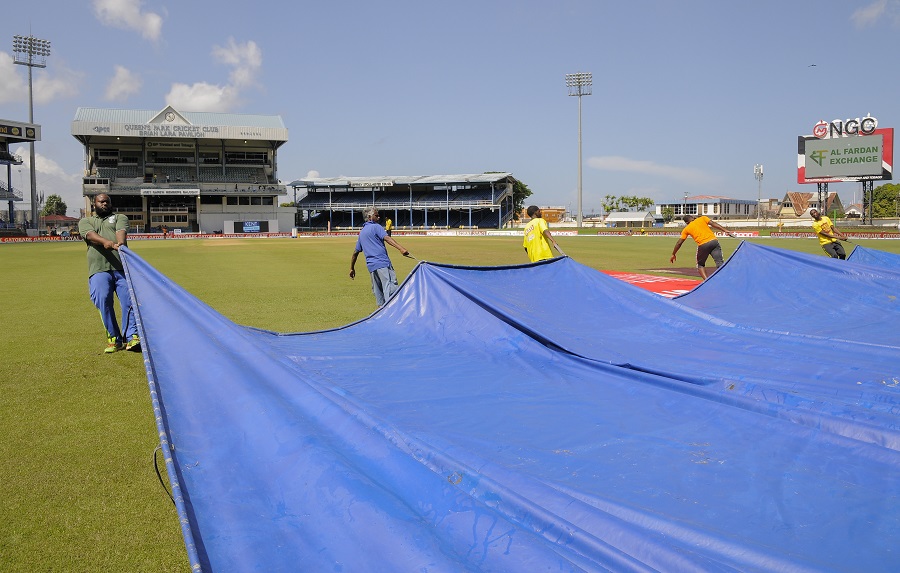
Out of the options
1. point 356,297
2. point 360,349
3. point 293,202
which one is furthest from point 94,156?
point 360,349

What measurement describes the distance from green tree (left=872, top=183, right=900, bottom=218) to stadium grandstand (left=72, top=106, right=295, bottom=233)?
280 ft

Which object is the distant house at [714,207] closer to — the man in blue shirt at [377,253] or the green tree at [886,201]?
the green tree at [886,201]

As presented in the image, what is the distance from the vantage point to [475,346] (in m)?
5.41

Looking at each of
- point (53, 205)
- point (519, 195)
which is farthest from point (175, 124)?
point (53, 205)

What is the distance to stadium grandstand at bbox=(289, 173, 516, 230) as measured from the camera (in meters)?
77.5

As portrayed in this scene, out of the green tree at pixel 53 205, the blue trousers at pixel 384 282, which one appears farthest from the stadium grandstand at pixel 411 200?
the green tree at pixel 53 205

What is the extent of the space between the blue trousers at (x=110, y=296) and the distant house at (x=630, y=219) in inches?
3849

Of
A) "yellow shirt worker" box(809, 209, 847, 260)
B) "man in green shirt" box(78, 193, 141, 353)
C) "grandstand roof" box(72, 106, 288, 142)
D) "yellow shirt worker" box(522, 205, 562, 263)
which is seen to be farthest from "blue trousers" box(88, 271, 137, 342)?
"grandstand roof" box(72, 106, 288, 142)

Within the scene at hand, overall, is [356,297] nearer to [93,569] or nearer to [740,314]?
[740,314]

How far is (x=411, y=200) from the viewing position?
78688 mm

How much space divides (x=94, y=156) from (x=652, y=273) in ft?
221

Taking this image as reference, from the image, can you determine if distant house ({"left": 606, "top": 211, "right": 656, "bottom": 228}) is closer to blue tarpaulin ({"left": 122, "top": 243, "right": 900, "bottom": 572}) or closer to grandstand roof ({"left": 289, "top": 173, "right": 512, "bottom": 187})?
grandstand roof ({"left": 289, "top": 173, "right": 512, "bottom": 187})

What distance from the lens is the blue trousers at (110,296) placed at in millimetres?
6711

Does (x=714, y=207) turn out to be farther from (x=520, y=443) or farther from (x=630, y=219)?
(x=520, y=443)
